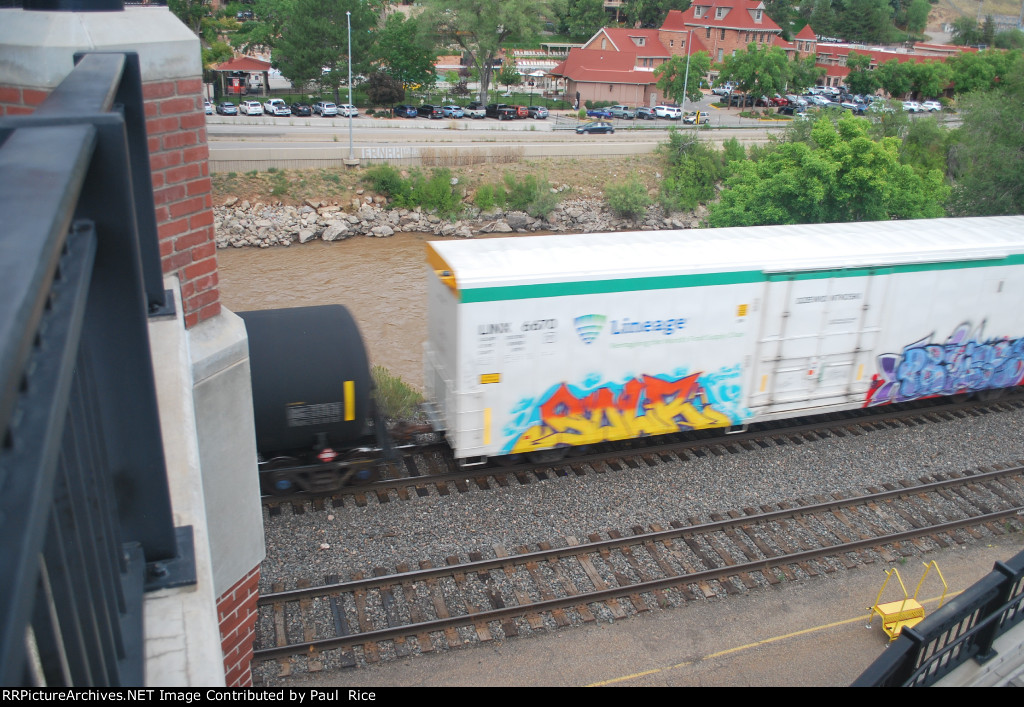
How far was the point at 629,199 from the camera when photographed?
126 feet

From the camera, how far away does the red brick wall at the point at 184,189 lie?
3732 millimetres

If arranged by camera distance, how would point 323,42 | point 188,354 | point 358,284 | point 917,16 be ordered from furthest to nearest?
point 917,16, point 323,42, point 358,284, point 188,354

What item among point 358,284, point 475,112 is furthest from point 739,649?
point 475,112

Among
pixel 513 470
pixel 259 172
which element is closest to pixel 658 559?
pixel 513 470

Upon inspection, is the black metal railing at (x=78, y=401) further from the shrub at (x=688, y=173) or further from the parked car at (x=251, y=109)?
the parked car at (x=251, y=109)

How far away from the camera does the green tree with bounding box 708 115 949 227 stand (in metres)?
24.8

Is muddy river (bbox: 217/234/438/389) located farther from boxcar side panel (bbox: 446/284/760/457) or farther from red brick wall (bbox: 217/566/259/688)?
red brick wall (bbox: 217/566/259/688)

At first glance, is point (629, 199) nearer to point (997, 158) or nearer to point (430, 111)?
point (997, 158)

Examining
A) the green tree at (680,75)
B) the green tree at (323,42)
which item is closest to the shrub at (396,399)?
the green tree at (323,42)

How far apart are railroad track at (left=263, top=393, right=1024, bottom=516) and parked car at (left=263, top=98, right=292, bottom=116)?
140ft

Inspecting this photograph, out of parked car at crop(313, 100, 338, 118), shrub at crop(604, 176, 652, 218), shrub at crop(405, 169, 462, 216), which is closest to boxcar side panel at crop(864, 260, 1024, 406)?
shrub at crop(604, 176, 652, 218)

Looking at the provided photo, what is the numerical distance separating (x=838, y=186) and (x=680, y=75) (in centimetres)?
4224
